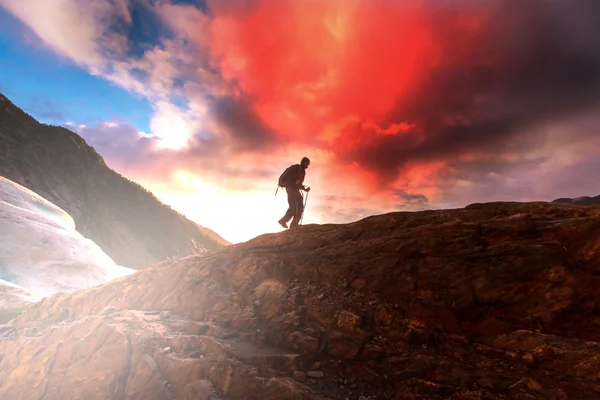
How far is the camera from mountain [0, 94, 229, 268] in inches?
2343

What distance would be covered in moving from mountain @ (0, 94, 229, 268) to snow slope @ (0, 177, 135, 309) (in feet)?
133

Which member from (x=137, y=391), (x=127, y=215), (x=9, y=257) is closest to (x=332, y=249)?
(x=137, y=391)

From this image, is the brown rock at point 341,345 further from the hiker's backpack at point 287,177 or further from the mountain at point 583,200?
the mountain at point 583,200

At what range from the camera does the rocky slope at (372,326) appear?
468 centimetres

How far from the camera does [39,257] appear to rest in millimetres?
20969

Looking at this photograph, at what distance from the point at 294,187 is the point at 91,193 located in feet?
240

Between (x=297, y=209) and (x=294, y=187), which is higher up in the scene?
(x=294, y=187)

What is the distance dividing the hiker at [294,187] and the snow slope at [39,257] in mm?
16090

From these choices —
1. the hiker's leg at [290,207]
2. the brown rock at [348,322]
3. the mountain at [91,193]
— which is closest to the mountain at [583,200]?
the hiker's leg at [290,207]

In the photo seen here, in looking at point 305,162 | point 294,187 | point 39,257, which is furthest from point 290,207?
point 39,257

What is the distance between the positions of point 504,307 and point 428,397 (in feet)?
7.69

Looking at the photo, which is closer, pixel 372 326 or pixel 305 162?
pixel 372 326

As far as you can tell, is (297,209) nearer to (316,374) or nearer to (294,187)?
(294,187)

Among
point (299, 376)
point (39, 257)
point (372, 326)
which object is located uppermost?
point (39, 257)
